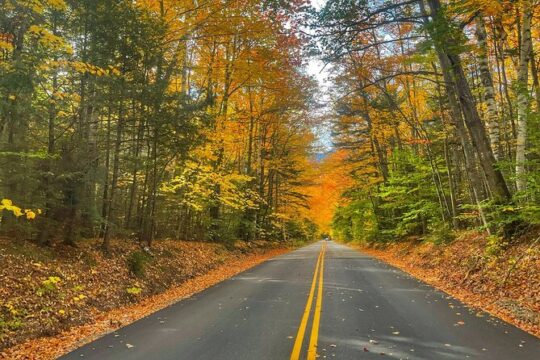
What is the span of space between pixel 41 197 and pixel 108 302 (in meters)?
2.83

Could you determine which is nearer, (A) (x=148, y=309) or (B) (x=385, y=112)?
(A) (x=148, y=309)

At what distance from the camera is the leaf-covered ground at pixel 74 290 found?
6898 millimetres

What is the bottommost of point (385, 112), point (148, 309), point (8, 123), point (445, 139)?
point (148, 309)

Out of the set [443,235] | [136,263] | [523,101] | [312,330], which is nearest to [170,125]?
[136,263]

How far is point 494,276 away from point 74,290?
982cm

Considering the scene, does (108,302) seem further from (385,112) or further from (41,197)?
(385,112)

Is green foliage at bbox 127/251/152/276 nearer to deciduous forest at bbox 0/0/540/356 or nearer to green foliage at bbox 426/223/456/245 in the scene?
deciduous forest at bbox 0/0/540/356

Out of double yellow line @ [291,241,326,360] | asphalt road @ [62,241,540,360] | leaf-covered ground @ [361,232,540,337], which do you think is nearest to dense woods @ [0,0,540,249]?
leaf-covered ground @ [361,232,540,337]

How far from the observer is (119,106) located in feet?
39.2

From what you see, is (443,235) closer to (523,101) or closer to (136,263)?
(523,101)

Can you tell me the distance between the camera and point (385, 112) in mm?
24172

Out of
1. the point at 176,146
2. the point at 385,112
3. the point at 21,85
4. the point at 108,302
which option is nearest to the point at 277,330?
the point at 108,302

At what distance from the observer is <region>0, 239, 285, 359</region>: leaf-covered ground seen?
6898mm

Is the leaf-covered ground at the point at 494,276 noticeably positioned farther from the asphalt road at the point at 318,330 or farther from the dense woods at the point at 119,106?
the dense woods at the point at 119,106
